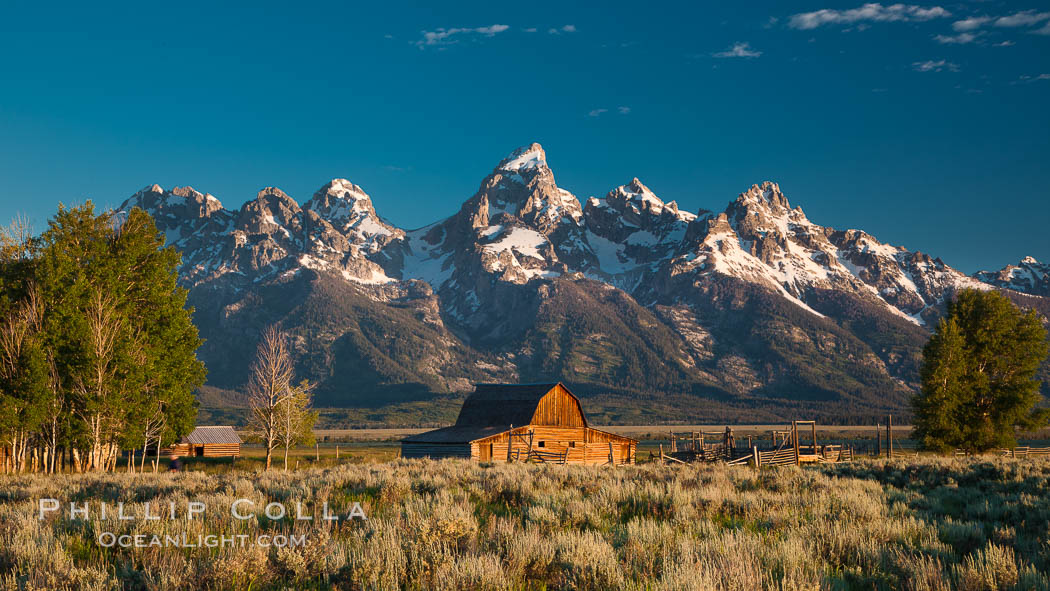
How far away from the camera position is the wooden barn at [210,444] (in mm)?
63438

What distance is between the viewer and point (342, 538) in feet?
30.1

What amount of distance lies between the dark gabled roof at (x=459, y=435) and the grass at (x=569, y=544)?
3310cm

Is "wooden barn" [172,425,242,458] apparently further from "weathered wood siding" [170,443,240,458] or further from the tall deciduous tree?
the tall deciduous tree

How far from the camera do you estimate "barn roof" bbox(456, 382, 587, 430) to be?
170 ft

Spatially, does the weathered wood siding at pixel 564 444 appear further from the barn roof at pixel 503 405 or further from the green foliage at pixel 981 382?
the green foliage at pixel 981 382

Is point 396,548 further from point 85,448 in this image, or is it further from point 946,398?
point 946,398

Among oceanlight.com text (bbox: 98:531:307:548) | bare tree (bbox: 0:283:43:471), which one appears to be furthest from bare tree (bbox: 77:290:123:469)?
oceanlight.com text (bbox: 98:531:307:548)

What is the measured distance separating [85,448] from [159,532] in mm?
26906

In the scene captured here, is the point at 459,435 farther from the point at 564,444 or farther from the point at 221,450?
the point at 221,450

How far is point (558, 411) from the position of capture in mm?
53375

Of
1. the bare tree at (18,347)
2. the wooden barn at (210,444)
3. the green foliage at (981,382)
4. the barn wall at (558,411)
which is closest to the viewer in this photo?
the bare tree at (18,347)

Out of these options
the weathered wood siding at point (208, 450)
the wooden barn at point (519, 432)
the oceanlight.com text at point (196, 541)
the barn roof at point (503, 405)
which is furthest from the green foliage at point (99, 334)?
the weathered wood siding at point (208, 450)

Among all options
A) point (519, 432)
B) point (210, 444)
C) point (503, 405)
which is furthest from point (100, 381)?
point (210, 444)

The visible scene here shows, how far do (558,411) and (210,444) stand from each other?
34446 mm
